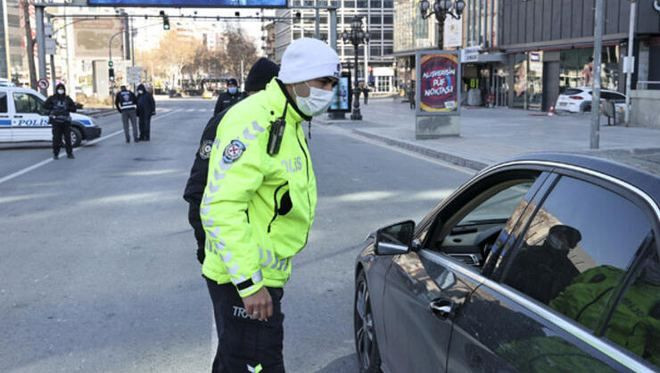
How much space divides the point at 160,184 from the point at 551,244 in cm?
1085

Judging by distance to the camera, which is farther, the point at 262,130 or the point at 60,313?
the point at 60,313

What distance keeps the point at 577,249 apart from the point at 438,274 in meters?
0.82

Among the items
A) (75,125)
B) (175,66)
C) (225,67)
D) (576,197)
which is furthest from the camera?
A: (175,66)

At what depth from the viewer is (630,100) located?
88.3 ft

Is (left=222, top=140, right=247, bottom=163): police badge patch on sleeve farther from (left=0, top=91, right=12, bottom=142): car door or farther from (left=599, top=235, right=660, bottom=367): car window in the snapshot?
(left=0, top=91, right=12, bottom=142): car door

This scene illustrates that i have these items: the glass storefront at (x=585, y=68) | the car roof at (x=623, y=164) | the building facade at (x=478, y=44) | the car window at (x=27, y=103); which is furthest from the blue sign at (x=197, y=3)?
the car roof at (x=623, y=164)

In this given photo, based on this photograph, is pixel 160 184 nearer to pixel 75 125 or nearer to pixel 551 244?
pixel 75 125

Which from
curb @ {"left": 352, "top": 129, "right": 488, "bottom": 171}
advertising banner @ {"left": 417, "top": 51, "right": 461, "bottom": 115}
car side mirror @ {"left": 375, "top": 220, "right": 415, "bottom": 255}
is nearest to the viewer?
car side mirror @ {"left": 375, "top": 220, "right": 415, "bottom": 255}

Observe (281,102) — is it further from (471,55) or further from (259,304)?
(471,55)

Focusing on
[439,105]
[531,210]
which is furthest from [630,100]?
[531,210]

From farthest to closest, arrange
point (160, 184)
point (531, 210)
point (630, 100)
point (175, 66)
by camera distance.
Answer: point (175, 66) < point (630, 100) < point (160, 184) < point (531, 210)

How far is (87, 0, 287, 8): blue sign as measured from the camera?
1283 inches

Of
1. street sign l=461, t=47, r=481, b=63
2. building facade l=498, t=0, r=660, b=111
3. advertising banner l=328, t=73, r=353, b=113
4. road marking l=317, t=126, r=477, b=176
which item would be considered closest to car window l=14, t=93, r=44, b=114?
road marking l=317, t=126, r=477, b=176

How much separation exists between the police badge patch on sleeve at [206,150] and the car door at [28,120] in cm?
1834
